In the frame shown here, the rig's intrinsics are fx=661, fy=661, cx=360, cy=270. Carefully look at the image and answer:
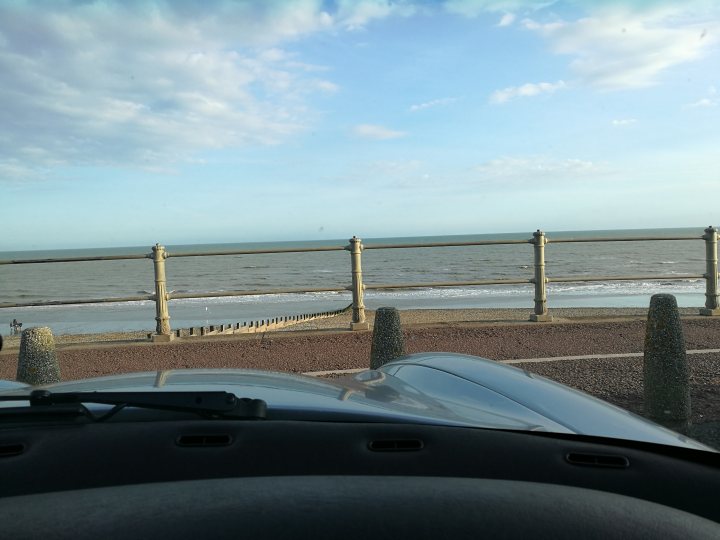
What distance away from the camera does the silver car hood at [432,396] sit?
1.65 metres

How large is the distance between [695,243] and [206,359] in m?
73.9

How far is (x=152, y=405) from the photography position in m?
1.51

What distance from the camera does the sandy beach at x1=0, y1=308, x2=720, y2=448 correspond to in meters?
6.44

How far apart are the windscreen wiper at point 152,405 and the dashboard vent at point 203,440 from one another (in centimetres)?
12

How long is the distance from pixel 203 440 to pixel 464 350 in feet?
22.1

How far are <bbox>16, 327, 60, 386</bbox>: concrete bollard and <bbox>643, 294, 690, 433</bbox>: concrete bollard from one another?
477 centimetres

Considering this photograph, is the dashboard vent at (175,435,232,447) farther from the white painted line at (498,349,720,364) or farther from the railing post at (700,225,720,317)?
the railing post at (700,225,720,317)

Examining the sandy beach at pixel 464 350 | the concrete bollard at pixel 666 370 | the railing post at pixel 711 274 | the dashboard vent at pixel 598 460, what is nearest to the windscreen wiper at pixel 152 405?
the dashboard vent at pixel 598 460

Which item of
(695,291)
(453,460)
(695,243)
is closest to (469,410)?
(453,460)

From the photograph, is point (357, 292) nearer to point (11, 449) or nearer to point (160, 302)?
point (160, 302)

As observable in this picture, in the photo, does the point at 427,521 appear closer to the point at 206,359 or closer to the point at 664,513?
the point at 664,513

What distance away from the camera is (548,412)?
2.02 metres

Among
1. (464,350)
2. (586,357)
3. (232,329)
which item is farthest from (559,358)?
(232,329)

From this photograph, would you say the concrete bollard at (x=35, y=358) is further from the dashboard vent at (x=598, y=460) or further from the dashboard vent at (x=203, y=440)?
the dashboard vent at (x=598, y=460)
